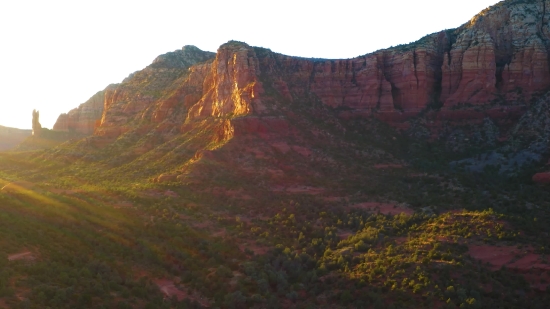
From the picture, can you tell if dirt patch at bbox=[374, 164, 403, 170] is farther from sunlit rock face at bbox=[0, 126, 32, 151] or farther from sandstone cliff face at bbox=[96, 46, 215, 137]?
sunlit rock face at bbox=[0, 126, 32, 151]

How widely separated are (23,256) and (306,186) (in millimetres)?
29008

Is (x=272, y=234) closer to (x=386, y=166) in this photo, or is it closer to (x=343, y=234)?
(x=343, y=234)

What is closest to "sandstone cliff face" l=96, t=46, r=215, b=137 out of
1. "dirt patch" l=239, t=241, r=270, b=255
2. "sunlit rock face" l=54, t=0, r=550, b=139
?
"sunlit rock face" l=54, t=0, r=550, b=139

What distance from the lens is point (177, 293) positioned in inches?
994

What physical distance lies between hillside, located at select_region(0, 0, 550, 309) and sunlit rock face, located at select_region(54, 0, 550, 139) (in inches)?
9.3

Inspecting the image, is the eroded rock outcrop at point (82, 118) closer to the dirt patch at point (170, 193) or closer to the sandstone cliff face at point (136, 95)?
the sandstone cliff face at point (136, 95)

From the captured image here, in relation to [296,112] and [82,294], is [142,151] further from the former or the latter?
[82,294]

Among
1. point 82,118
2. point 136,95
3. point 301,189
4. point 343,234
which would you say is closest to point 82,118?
point 82,118

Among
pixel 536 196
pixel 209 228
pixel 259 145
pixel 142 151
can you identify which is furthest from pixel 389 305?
pixel 142 151

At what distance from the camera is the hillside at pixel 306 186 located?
24.8 meters

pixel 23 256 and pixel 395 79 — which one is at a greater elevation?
pixel 395 79

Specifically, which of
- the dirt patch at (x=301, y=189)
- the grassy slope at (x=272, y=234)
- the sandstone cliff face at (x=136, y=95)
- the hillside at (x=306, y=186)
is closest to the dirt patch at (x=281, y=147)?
the hillside at (x=306, y=186)

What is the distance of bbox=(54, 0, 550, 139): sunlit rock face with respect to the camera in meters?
60.9

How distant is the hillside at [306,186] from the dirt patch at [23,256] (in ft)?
0.52
